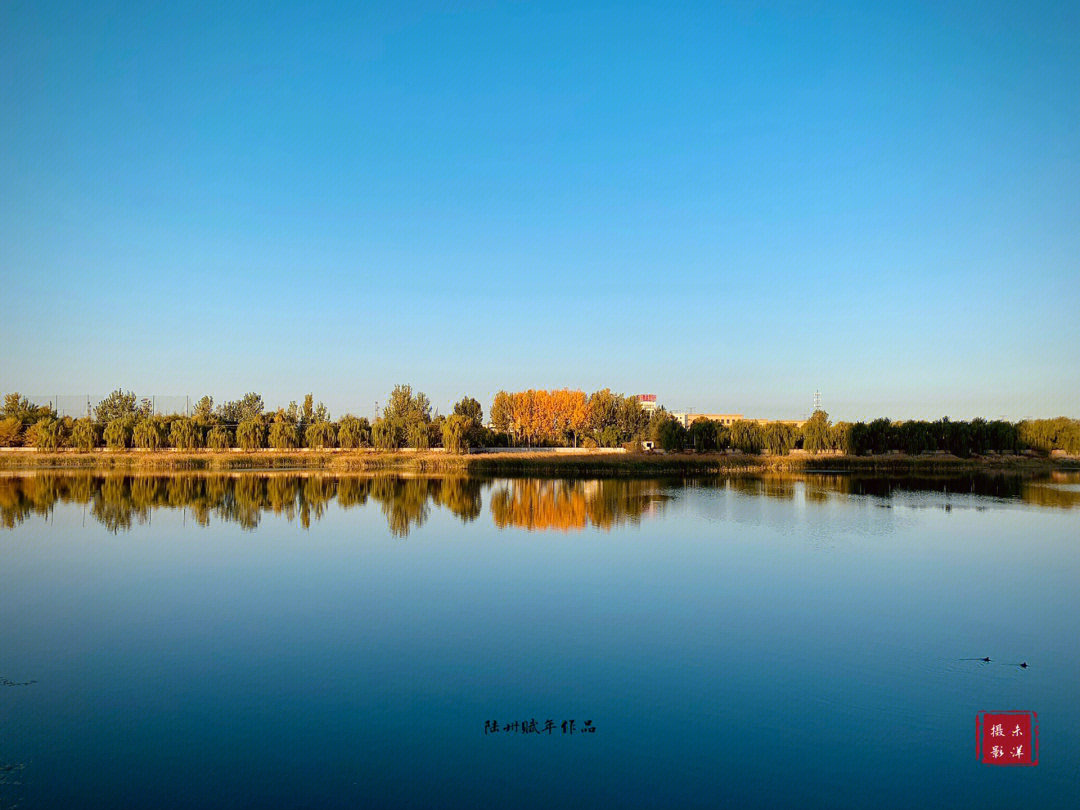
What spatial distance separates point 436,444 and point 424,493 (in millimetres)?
24908

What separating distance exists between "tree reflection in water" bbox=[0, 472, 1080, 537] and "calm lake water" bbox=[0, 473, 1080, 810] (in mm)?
2765

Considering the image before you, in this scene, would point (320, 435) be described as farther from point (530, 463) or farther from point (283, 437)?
point (530, 463)

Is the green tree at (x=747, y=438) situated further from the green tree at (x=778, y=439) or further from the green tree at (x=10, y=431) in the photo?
the green tree at (x=10, y=431)

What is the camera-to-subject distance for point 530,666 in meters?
7.73

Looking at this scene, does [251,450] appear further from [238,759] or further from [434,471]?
[238,759]

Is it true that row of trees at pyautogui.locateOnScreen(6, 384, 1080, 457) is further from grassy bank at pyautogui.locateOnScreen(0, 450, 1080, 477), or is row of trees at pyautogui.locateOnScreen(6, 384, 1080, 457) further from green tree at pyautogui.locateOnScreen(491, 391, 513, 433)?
green tree at pyautogui.locateOnScreen(491, 391, 513, 433)

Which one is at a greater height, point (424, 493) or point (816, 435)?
point (816, 435)

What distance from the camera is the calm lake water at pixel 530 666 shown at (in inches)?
212

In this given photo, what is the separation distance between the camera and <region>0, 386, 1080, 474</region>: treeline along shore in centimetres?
3941

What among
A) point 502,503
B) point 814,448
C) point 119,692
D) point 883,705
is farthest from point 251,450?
point 883,705

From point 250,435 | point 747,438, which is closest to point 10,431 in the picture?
point 250,435

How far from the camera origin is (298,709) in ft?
21.5

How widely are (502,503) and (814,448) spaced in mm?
29650

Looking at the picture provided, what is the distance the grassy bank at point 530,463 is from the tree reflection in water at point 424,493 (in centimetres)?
312
